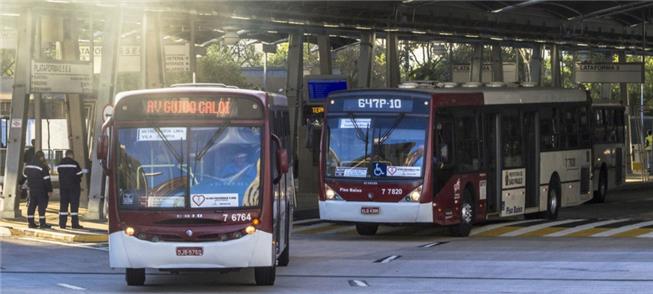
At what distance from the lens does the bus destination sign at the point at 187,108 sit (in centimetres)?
1401

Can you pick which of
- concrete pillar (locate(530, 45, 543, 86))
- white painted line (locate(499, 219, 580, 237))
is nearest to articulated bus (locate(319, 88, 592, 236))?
white painted line (locate(499, 219, 580, 237))

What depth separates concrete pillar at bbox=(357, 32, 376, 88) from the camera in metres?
36.2

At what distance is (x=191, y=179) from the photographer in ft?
45.4

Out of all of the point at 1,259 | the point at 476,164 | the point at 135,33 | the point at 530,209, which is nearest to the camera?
the point at 1,259

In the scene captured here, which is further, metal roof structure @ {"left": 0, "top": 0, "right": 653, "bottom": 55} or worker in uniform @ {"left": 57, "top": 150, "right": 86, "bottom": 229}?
metal roof structure @ {"left": 0, "top": 0, "right": 653, "bottom": 55}

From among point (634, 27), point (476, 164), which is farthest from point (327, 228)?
point (634, 27)

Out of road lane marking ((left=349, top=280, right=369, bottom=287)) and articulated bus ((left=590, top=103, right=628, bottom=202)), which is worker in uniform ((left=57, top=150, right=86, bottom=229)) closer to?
road lane marking ((left=349, top=280, right=369, bottom=287))

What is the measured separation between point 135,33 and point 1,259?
17.8 m

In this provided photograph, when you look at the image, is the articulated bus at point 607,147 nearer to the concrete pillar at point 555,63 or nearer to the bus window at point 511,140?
the concrete pillar at point 555,63

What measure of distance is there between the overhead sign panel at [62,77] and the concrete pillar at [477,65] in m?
20.3

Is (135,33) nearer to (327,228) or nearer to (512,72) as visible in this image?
(327,228)

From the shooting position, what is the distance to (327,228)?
2575cm

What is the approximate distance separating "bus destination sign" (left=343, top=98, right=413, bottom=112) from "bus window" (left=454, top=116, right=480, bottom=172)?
4.10ft

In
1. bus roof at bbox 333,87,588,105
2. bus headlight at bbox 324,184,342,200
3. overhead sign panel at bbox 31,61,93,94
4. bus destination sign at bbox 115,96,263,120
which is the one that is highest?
overhead sign panel at bbox 31,61,93,94
